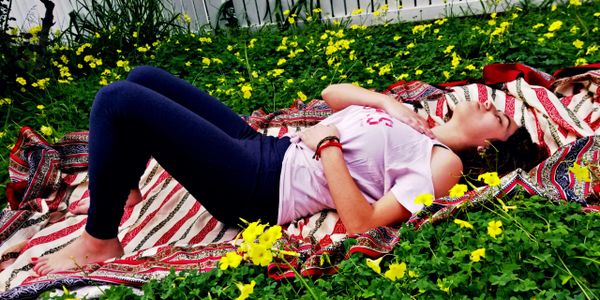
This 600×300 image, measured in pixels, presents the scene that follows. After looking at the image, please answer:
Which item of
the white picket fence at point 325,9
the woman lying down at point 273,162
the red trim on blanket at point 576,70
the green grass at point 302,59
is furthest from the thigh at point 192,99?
the white picket fence at point 325,9

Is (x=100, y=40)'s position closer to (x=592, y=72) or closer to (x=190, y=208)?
(x=190, y=208)

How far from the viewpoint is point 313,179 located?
6.53 feet

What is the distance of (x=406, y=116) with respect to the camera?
2232mm

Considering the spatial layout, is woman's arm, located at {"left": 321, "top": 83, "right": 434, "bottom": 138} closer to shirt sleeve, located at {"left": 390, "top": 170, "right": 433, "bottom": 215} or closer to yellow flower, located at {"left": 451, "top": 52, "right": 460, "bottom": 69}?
shirt sleeve, located at {"left": 390, "top": 170, "right": 433, "bottom": 215}

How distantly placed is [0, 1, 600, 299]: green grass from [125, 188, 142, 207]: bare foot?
0.70 meters

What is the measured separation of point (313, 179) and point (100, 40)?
3.71 m

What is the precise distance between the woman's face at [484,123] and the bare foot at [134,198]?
1541 millimetres

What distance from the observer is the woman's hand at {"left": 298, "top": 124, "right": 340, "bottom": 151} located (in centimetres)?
198

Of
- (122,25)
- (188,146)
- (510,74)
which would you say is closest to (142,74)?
(188,146)

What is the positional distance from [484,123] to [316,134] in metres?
0.72

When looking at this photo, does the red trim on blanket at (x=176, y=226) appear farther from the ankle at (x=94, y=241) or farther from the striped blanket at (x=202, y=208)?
the ankle at (x=94, y=241)

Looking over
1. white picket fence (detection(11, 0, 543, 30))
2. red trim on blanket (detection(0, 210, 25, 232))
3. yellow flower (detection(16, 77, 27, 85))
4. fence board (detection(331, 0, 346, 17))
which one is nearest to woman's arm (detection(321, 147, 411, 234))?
red trim on blanket (detection(0, 210, 25, 232))

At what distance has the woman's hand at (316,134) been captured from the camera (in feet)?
6.50

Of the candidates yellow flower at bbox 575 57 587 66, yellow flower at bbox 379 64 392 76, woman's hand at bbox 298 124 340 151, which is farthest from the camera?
yellow flower at bbox 379 64 392 76
